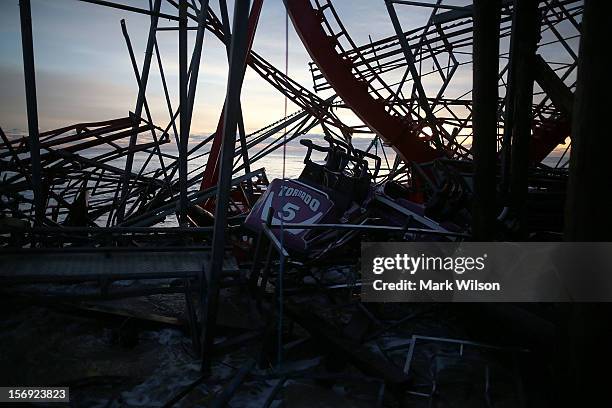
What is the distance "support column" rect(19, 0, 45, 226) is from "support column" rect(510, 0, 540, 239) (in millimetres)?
6527

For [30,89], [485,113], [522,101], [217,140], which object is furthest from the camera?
[217,140]

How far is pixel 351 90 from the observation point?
8750 millimetres

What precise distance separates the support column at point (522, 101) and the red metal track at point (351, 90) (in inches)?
156

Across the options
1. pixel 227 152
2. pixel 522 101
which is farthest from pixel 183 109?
pixel 522 101

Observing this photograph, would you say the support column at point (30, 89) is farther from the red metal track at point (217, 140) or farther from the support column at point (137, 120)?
the red metal track at point (217, 140)

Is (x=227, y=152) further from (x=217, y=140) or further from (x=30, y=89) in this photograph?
(x=217, y=140)

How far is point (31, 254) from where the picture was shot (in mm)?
5137

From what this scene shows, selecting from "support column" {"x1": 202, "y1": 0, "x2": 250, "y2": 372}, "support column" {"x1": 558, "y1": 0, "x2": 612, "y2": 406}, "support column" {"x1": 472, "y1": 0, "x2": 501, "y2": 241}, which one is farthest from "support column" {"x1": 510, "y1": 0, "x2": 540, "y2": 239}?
"support column" {"x1": 202, "y1": 0, "x2": 250, "y2": 372}

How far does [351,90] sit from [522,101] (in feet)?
13.9

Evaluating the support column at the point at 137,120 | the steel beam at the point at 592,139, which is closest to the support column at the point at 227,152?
the steel beam at the point at 592,139

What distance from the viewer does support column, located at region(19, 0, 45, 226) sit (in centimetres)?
552

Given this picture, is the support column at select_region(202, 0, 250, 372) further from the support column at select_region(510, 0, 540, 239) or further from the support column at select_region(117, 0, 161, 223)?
Result: the support column at select_region(117, 0, 161, 223)

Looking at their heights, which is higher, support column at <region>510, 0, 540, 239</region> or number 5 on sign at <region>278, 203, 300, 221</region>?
support column at <region>510, 0, 540, 239</region>

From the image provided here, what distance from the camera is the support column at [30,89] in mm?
5521
